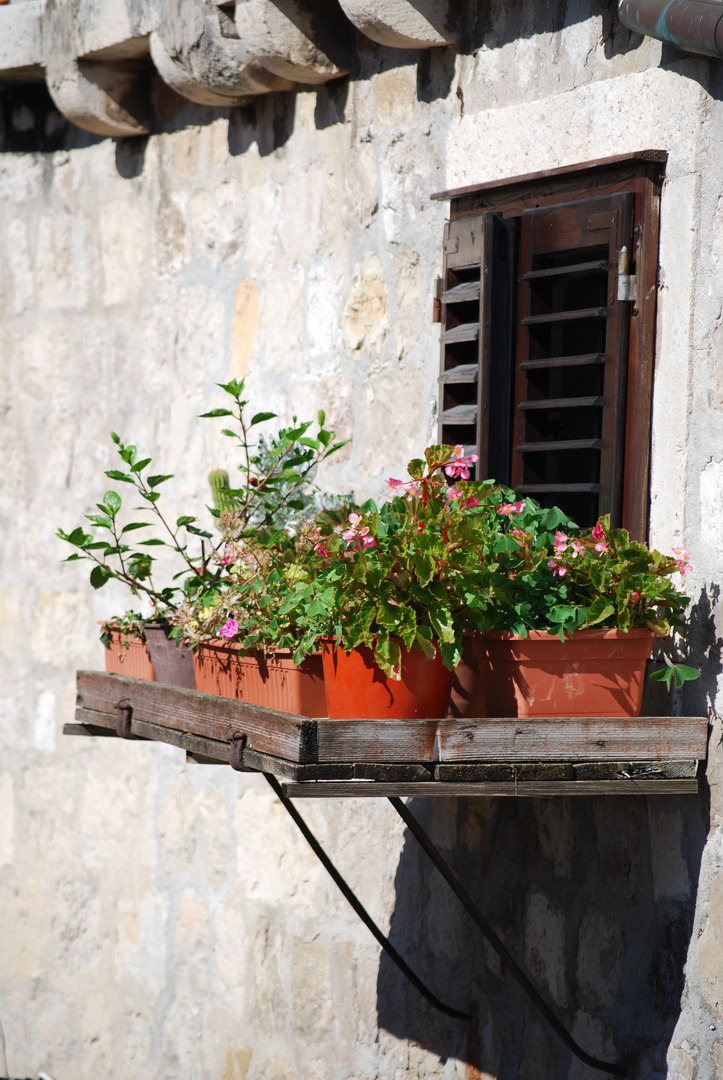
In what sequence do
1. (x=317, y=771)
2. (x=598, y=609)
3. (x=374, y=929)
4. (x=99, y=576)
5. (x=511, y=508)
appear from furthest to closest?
(x=374, y=929), (x=99, y=576), (x=511, y=508), (x=598, y=609), (x=317, y=771)

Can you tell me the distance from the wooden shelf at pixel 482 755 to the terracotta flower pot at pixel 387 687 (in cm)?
7

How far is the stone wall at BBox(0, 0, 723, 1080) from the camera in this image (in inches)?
101

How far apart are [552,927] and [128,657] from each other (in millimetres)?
1272

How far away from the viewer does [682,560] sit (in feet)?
8.03

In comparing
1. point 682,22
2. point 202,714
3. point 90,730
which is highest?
point 682,22

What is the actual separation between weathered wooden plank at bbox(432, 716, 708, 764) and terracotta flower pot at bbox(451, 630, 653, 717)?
0.06 metres

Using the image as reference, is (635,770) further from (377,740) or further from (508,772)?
(377,740)

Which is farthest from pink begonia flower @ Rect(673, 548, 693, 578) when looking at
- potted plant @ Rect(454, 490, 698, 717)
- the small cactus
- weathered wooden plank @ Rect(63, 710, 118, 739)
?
weathered wooden plank @ Rect(63, 710, 118, 739)

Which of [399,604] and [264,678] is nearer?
[399,604]

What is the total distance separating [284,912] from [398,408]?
4.82ft

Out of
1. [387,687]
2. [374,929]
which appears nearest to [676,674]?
[387,687]

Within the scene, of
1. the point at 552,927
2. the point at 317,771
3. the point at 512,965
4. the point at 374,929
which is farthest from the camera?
the point at 374,929

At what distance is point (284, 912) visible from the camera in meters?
3.48

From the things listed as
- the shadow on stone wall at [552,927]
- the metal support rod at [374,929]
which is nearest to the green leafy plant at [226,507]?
the metal support rod at [374,929]
